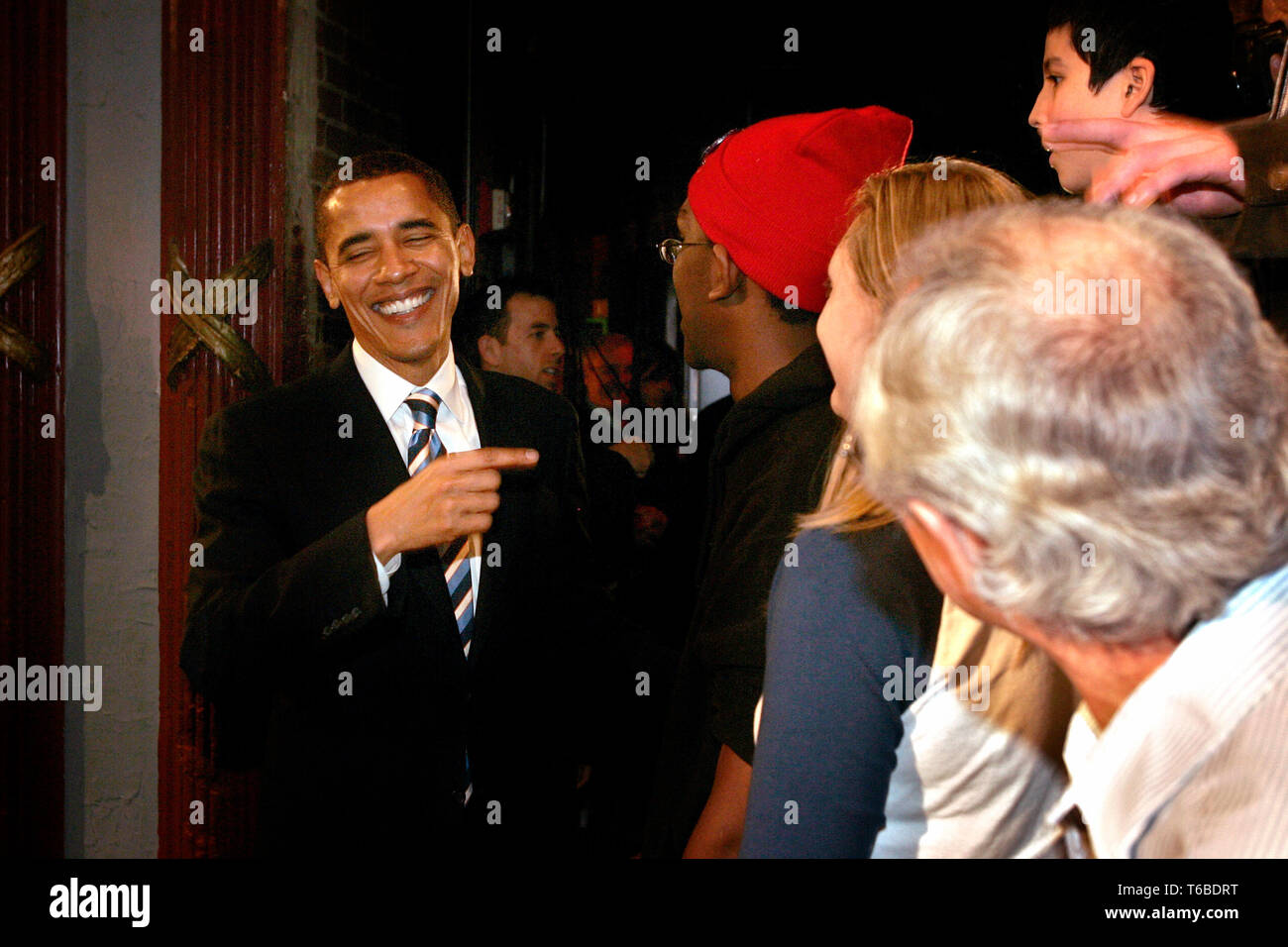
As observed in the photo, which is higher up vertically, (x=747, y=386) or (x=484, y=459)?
(x=747, y=386)

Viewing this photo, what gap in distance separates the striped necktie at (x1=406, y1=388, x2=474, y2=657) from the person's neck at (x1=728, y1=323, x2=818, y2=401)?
1.99ft

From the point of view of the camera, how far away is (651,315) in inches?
89.3

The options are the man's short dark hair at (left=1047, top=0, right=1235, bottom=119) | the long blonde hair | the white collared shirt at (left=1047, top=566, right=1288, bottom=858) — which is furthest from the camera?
the man's short dark hair at (left=1047, top=0, right=1235, bottom=119)

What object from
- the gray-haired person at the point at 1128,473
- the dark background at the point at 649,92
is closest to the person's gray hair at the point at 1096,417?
the gray-haired person at the point at 1128,473

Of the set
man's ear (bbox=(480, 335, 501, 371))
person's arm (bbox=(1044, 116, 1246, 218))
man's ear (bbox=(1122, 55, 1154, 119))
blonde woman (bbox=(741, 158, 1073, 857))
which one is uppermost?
man's ear (bbox=(1122, 55, 1154, 119))

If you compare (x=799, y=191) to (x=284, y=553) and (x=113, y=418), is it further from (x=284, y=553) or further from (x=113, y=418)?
(x=113, y=418)

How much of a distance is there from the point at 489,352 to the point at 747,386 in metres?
0.64

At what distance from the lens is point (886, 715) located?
883 mm

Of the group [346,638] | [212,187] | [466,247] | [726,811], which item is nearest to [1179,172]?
[726,811]

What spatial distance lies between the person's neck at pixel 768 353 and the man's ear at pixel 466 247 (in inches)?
23.6

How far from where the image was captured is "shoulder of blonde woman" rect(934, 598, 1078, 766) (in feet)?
3.01

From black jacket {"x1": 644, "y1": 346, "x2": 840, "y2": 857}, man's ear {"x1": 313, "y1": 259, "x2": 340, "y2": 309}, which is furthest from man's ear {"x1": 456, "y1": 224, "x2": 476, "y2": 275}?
black jacket {"x1": 644, "y1": 346, "x2": 840, "y2": 857}

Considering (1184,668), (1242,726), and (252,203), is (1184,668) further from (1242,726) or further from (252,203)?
(252,203)

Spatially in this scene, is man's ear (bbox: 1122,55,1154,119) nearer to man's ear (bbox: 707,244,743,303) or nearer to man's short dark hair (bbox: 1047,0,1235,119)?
man's short dark hair (bbox: 1047,0,1235,119)
